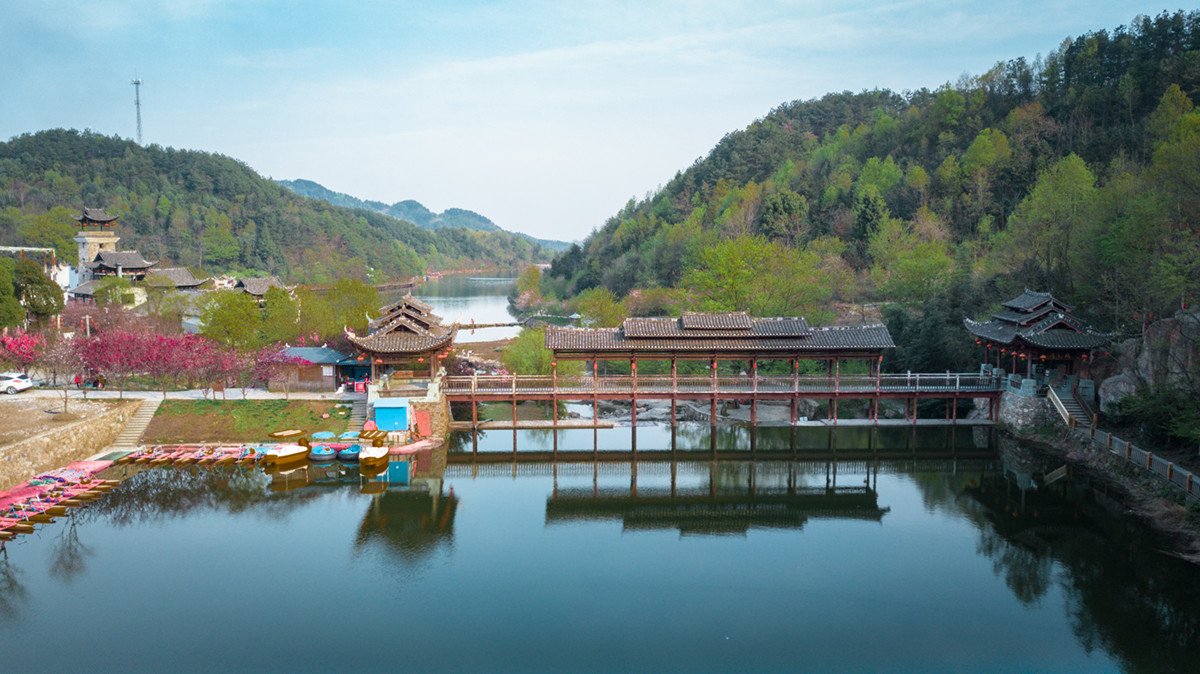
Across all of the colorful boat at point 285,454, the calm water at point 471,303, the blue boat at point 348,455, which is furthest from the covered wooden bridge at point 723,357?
the calm water at point 471,303

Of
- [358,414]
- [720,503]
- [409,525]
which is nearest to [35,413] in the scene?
[358,414]

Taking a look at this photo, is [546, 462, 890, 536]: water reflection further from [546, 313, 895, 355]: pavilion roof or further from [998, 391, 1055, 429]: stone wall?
[998, 391, 1055, 429]: stone wall

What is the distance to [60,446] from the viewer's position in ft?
91.0

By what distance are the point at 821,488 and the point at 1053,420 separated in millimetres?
11908

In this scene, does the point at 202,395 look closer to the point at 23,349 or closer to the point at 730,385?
the point at 23,349

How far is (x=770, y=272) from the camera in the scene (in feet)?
167

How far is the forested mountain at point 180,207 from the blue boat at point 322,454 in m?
78.5

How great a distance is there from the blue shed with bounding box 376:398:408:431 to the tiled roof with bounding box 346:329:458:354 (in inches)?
116

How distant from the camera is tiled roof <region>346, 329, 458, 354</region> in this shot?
33.5 m

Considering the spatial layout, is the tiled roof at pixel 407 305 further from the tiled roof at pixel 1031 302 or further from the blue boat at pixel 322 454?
the tiled roof at pixel 1031 302

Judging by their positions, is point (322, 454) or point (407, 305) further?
point (407, 305)

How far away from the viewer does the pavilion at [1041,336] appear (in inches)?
1245

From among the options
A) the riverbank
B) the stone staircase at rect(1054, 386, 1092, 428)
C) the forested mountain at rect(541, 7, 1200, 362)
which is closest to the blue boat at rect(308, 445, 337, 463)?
the forested mountain at rect(541, 7, 1200, 362)

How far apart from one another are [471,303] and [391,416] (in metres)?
82.5
